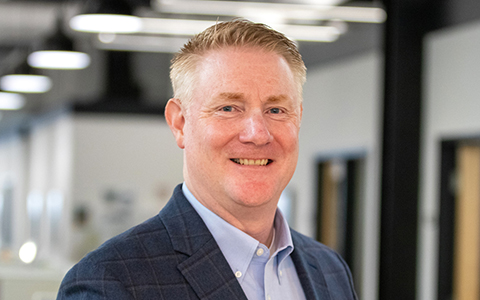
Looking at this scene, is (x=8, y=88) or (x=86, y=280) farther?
(x=8, y=88)

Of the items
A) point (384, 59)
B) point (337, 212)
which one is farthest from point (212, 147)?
point (337, 212)

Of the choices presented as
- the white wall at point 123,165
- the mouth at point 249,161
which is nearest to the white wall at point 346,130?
the white wall at point 123,165

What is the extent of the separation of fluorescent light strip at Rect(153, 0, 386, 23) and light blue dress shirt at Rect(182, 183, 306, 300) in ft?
12.5

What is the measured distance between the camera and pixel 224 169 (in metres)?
1.16

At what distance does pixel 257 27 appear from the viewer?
1188 millimetres

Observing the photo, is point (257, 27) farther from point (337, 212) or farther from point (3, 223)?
point (3, 223)

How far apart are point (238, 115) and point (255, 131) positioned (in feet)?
0.15

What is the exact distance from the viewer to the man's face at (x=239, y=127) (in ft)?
3.77

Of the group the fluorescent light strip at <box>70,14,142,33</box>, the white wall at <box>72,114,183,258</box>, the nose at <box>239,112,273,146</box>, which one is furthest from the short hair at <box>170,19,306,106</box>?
the white wall at <box>72,114,183,258</box>

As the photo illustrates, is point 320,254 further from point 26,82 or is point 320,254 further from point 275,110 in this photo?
point 26,82

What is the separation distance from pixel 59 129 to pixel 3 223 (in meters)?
8.13

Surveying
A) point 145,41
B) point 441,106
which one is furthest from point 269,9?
point 145,41

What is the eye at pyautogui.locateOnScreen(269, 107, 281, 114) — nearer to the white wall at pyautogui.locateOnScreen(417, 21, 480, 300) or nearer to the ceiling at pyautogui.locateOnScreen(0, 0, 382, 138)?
the white wall at pyautogui.locateOnScreen(417, 21, 480, 300)

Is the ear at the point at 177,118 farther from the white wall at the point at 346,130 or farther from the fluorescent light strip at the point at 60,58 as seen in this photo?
the white wall at the point at 346,130
